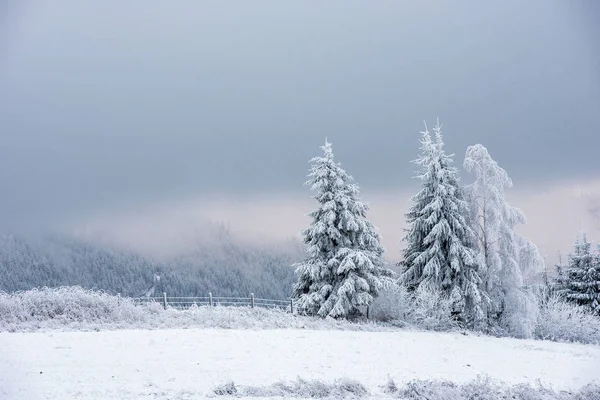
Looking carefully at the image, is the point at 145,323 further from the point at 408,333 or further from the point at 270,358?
the point at 408,333

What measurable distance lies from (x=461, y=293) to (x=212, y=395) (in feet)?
74.2

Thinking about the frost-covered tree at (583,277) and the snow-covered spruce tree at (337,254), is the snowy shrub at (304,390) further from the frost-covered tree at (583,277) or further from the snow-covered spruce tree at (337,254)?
the frost-covered tree at (583,277)

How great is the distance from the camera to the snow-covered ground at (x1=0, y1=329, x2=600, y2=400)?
43.4 ft

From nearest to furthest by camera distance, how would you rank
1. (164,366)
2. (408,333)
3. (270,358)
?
(164,366)
(270,358)
(408,333)

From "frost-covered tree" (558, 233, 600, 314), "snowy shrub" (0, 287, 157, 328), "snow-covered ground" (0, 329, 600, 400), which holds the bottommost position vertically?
"snow-covered ground" (0, 329, 600, 400)

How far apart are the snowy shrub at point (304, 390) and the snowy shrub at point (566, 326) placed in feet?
79.4

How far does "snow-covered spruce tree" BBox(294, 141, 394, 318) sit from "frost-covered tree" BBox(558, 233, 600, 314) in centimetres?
2101

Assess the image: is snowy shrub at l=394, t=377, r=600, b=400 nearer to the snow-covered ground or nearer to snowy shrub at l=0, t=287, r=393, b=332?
the snow-covered ground

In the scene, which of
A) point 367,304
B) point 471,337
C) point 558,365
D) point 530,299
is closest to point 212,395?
point 558,365

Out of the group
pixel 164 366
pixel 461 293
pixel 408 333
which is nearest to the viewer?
pixel 164 366

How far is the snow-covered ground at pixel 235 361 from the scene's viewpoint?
13219 millimetres

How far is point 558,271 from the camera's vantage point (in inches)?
2019

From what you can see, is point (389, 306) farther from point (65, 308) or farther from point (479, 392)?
point (479, 392)

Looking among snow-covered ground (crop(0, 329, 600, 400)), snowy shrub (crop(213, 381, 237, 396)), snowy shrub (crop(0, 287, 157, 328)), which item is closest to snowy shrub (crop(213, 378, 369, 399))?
snowy shrub (crop(213, 381, 237, 396))
